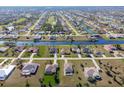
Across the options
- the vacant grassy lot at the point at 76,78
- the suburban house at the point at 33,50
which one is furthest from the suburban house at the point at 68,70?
the suburban house at the point at 33,50

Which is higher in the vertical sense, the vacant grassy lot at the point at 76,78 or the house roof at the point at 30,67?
the house roof at the point at 30,67

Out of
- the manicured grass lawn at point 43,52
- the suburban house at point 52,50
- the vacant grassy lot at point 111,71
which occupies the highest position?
the vacant grassy lot at point 111,71

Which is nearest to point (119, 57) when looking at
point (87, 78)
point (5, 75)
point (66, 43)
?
point (87, 78)

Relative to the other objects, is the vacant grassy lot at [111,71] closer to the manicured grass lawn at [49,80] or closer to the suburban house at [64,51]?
the manicured grass lawn at [49,80]

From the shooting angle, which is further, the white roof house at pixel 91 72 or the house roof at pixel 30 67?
the house roof at pixel 30 67

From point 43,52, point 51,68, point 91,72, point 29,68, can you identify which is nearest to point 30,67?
point 29,68

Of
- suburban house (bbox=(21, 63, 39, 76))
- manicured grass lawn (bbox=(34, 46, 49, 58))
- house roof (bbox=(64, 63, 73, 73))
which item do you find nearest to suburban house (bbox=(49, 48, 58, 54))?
manicured grass lawn (bbox=(34, 46, 49, 58))

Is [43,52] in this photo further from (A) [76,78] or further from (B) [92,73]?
(B) [92,73]

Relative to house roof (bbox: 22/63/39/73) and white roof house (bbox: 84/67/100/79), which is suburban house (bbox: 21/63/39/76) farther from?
white roof house (bbox: 84/67/100/79)

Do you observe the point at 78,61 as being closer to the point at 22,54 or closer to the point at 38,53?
the point at 38,53
